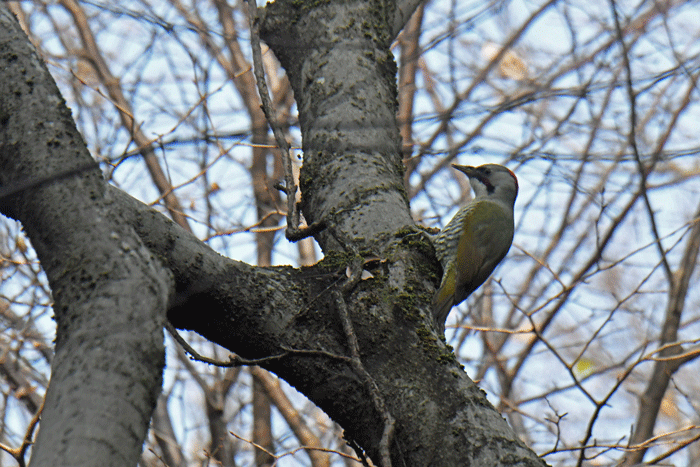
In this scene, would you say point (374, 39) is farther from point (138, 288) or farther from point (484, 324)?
point (484, 324)

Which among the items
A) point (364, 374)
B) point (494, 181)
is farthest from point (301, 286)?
point (494, 181)

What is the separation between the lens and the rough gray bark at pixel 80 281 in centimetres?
116

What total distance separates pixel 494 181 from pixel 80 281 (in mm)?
4389

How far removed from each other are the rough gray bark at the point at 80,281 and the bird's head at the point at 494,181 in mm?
4035

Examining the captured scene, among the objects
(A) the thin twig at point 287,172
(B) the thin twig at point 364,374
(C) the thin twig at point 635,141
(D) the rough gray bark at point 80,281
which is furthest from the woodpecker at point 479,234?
(D) the rough gray bark at point 80,281

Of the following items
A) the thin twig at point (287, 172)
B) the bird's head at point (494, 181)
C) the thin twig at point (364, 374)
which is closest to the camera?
the thin twig at point (364, 374)

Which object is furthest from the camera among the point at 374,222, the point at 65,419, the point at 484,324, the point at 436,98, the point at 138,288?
the point at 436,98

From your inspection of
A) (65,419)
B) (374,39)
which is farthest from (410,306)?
(374,39)

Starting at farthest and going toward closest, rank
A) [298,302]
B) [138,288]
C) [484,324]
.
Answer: [484,324]
[298,302]
[138,288]

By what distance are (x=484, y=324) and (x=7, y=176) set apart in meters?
6.16

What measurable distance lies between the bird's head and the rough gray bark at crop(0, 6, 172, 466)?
404cm

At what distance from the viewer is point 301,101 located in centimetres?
289

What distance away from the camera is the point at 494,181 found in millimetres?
5375

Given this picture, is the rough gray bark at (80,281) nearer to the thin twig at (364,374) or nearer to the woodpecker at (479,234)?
the thin twig at (364,374)
